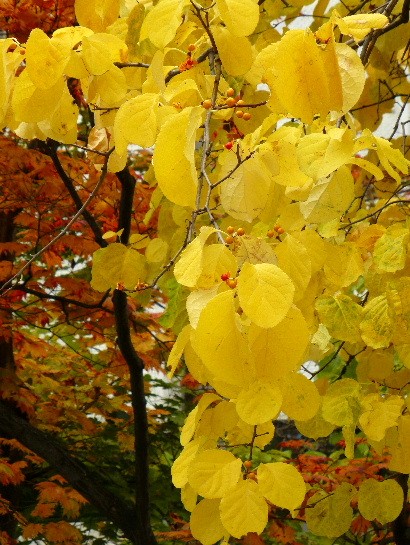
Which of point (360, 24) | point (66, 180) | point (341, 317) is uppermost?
point (66, 180)

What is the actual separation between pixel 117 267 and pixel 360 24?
1069 mm

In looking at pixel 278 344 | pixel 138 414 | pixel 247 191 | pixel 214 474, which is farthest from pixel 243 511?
pixel 138 414

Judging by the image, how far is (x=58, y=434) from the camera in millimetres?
3631

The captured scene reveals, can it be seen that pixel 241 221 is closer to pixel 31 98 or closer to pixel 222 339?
pixel 31 98

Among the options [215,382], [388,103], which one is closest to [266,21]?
[388,103]

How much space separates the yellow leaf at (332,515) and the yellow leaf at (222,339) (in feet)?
4.18

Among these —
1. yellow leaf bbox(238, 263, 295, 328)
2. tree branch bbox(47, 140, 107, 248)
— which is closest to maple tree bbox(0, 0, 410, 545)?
yellow leaf bbox(238, 263, 295, 328)

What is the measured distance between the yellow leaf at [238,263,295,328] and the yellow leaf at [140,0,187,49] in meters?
0.41

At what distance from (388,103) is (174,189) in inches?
66.8

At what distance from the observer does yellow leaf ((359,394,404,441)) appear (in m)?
1.42

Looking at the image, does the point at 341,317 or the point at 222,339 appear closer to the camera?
the point at 222,339

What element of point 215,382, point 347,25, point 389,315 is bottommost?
point 215,382

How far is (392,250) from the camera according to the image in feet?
4.50

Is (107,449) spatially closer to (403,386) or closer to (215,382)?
(403,386)
